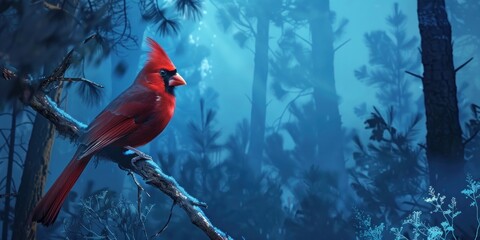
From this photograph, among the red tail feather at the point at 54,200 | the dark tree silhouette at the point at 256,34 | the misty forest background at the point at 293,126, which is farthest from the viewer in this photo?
the dark tree silhouette at the point at 256,34

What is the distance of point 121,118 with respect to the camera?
170 cm

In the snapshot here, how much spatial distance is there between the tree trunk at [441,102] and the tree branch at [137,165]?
1.51 meters

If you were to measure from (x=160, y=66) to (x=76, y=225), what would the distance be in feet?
5.80

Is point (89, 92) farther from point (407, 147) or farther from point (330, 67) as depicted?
point (330, 67)

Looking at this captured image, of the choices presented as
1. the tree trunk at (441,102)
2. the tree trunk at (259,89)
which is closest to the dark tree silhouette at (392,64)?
the tree trunk at (259,89)

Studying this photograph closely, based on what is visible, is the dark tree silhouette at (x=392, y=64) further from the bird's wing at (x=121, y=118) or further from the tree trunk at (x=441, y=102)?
the bird's wing at (x=121, y=118)

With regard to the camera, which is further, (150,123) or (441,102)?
(441,102)

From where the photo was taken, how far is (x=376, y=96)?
184 inches

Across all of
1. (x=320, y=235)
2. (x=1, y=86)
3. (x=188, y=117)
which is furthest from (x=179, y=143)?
(x=1, y=86)

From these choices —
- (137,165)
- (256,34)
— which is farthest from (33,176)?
(256,34)

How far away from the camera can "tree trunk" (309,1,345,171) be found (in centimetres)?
398

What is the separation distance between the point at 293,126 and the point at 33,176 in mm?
2213

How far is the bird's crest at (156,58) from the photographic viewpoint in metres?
1.89

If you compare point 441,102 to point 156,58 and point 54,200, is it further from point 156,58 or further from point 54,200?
point 54,200
